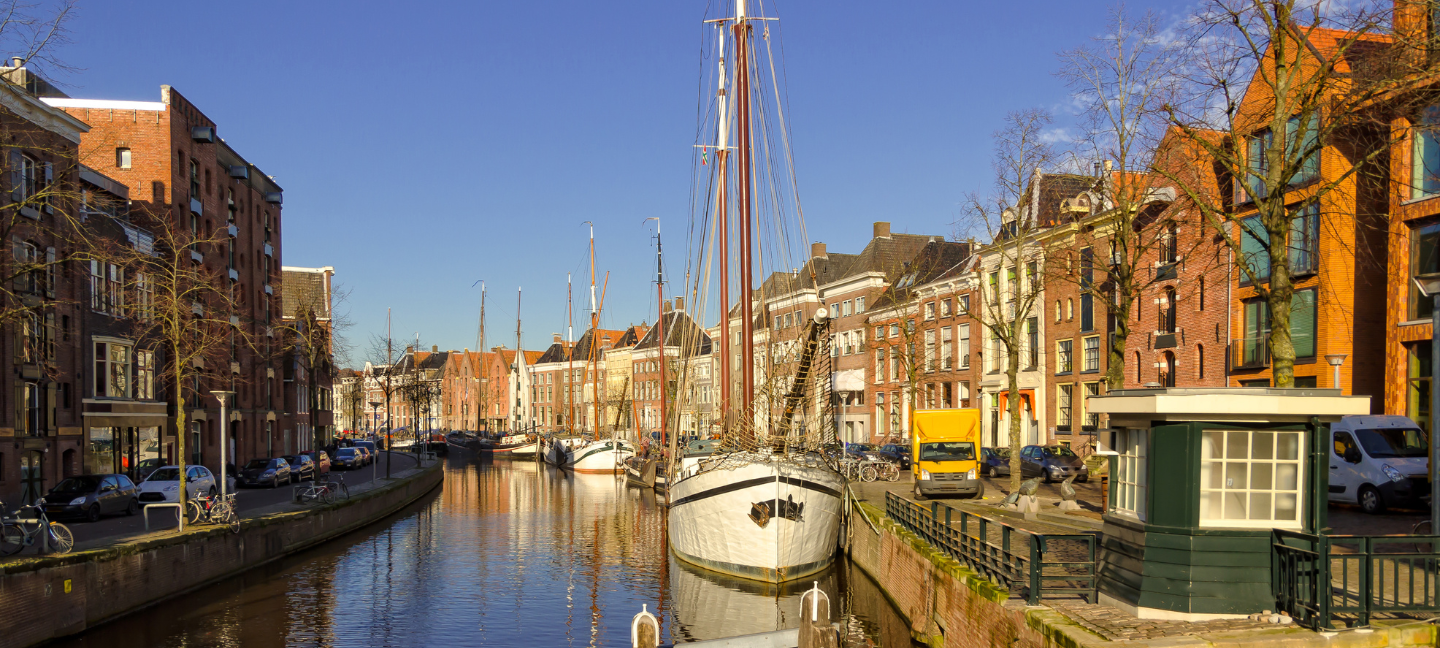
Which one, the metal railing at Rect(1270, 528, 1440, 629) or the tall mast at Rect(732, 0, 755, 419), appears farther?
the tall mast at Rect(732, 0, 755, 419)

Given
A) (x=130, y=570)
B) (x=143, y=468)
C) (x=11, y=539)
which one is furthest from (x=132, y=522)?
(x=143, y=468)

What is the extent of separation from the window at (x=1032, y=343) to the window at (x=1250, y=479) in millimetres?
44976

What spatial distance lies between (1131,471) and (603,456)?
64104mm

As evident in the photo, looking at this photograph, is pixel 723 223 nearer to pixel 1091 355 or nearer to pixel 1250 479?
pixel 1250 479

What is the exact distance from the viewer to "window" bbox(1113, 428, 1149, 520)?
12688 mm

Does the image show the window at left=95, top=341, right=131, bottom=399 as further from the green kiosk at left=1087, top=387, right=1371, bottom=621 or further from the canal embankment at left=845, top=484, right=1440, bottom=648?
the green kiosk at left=1087, top=387, right=1371, bottom=621

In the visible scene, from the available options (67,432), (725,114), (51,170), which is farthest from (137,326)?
(725,114)

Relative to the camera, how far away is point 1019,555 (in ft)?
51.0

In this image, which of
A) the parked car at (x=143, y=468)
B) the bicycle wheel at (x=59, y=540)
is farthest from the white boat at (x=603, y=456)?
the bicycle wheel at (x=59, y=540)

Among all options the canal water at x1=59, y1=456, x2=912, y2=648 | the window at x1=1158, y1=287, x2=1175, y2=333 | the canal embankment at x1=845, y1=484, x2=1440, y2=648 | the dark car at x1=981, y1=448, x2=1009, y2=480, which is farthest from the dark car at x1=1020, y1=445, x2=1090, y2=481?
the canal embankment at x1=845, y1=484, x2=1440, y2=648

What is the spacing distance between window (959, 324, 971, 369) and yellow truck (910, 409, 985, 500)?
23625 mm

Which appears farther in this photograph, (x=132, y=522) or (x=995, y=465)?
(x=995, y=465)

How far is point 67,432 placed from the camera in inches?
1566

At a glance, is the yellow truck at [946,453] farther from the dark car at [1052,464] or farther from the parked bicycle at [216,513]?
the parked bicycle at [216,513]
